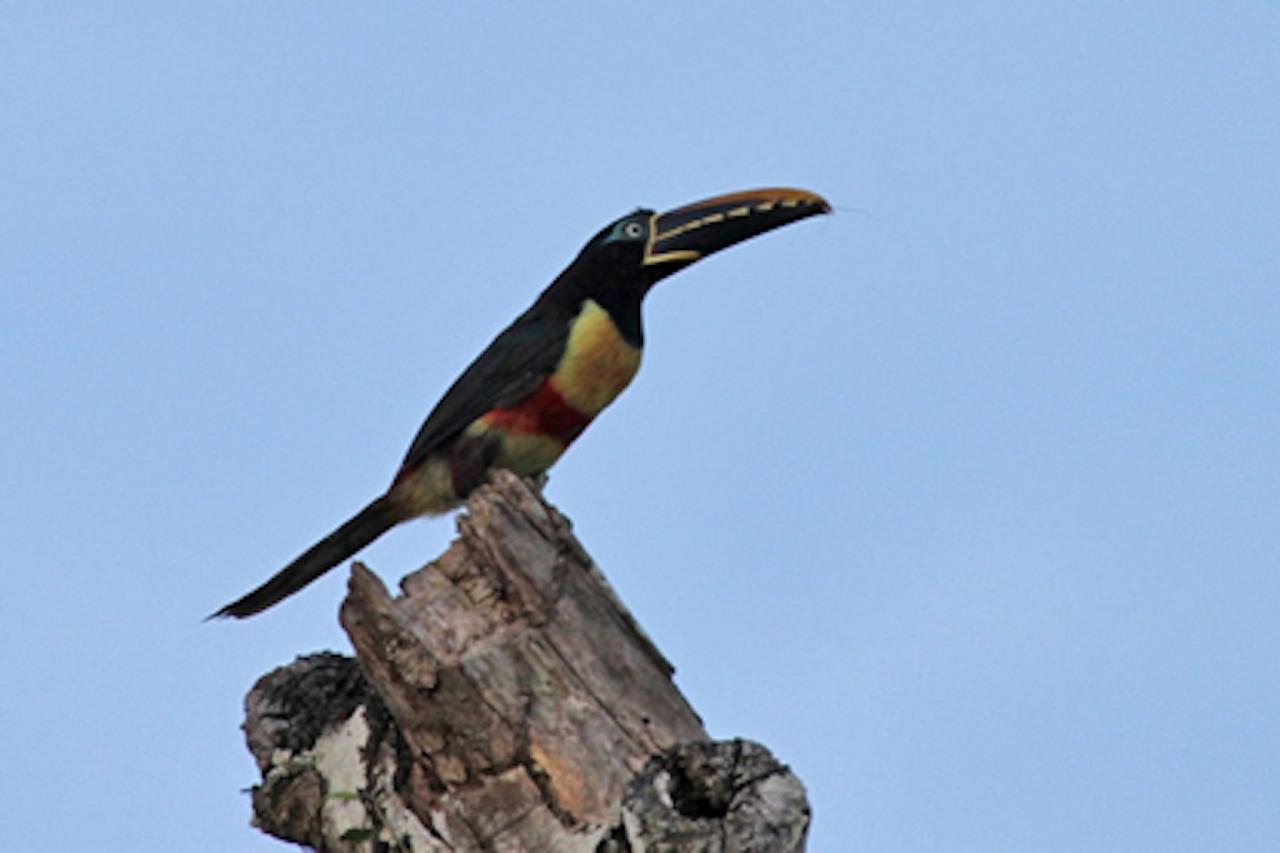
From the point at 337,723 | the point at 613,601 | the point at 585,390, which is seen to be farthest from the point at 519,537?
Result: the point at 585,390

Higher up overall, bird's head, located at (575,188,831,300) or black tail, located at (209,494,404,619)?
bird's head, located at (575,188,831,300)

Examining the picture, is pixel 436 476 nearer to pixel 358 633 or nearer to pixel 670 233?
pixel 670 233

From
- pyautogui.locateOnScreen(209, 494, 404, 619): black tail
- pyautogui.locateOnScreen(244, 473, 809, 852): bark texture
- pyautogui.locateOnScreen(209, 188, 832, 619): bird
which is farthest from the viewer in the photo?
pyautogui.locateOnScreen(209, 188, 832, 619): bird

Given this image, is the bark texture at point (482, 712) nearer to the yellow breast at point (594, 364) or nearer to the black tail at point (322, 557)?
the black tail at point (322, 557)

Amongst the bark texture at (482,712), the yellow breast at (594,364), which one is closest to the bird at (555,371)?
the yellow breast at (594,364)

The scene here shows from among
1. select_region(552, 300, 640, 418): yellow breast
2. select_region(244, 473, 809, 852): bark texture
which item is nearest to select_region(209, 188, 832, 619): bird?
select_region(552, 300, 640, 418): yellow breast

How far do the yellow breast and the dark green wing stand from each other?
0.05 metres

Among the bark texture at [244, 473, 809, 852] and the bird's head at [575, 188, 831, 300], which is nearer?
the bark texture at [244, 473, 809, 852]

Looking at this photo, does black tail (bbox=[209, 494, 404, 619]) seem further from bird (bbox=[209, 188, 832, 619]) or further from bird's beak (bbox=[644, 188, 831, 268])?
bird's beak (bbox=[644, 188, 831, 268])

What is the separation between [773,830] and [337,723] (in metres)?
1.42

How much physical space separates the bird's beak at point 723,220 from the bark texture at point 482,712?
2.82 m

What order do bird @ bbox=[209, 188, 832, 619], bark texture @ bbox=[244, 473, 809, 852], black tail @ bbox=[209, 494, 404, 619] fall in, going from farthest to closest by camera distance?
1. bird @ bbox=[209, 188, 832, 619]
2. black tail @ bbox=[209, 494, 404, 619]
3. bark texture @ bbox=[244, 473, 809, 852]

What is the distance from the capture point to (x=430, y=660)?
452 centimetres

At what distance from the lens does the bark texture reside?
4.45 meters
